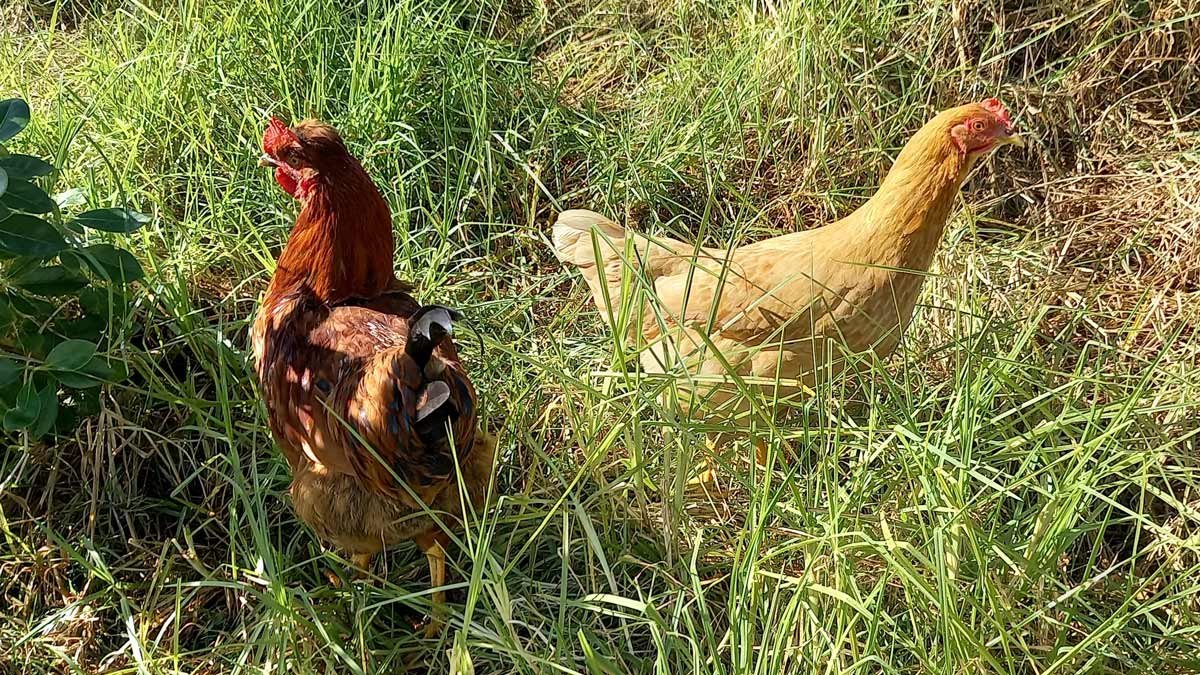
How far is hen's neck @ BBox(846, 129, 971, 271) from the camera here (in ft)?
8.23

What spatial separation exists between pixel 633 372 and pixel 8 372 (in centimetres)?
133

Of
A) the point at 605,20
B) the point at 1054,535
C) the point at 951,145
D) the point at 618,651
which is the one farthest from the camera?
the point at 605,20

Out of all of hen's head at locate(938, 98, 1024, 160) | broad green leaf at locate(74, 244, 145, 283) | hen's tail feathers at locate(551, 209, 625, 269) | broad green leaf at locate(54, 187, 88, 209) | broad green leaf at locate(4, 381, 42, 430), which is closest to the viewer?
broad green leaf at locate(4, 381, 42, 430)

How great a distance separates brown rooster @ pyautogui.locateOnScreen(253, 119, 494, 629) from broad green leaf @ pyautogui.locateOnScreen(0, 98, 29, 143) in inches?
19.3

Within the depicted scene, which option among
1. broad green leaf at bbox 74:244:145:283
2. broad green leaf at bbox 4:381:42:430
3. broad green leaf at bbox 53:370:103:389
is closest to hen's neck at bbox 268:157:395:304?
broad green leaf at bbox 74:244:145:283

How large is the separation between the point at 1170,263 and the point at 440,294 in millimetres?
2272

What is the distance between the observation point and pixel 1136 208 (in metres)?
3.33

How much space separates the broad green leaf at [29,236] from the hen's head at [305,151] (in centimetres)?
49

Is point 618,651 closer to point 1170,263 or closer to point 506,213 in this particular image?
point 506,213

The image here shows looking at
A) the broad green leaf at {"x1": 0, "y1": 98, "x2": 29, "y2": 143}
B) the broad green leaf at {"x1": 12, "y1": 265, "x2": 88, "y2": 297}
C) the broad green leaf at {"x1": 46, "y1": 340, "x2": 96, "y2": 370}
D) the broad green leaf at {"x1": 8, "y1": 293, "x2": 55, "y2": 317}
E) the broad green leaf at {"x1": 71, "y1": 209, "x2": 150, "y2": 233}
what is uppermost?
the broad green leaf at {"x1": 0, "y1": 98, "x2": 29, "y2": 143}

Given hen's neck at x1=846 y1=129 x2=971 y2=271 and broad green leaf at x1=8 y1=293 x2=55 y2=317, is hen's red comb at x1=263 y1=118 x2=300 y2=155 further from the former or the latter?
hen's neck at x1=846 y1=129 x2=971 y2=271

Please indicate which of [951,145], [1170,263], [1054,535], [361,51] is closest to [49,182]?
[361,51]

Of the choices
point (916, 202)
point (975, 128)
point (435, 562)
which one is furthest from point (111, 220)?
point (975, 128)

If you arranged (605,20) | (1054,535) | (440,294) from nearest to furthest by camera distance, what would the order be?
1. (1054,535)
2. (440,294)
3. (605,20)
